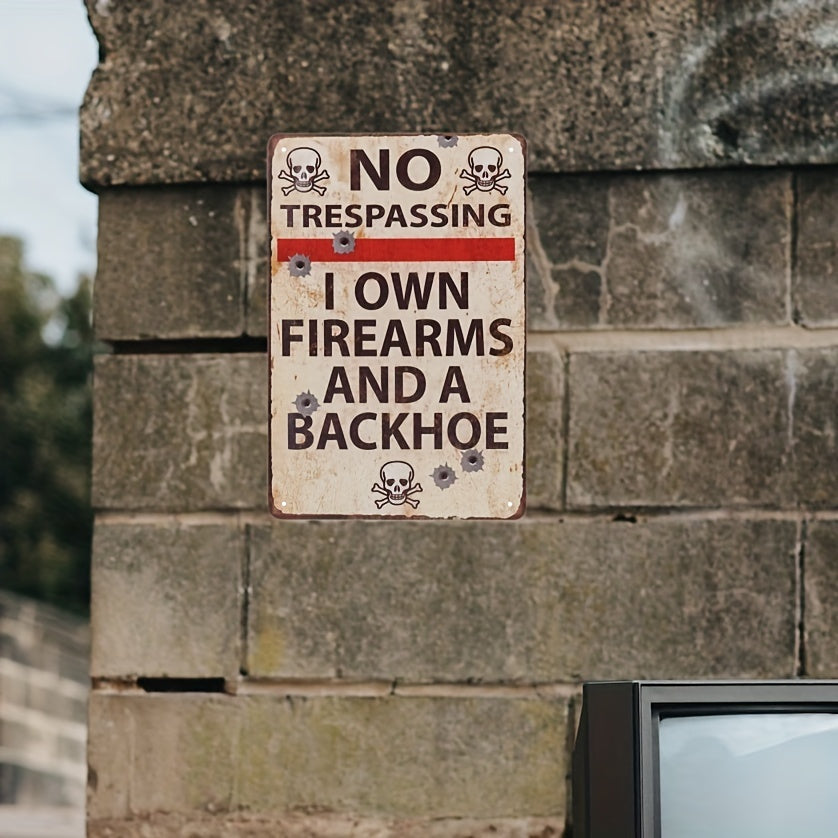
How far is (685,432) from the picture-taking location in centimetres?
357

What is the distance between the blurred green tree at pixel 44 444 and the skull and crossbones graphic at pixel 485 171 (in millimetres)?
19778

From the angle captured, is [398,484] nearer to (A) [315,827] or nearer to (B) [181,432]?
(B) [181,432]

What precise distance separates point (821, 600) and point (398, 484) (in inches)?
43.2

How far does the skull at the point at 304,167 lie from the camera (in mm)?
3355

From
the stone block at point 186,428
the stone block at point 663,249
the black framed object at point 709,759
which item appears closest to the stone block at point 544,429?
the stone block at point 186,428

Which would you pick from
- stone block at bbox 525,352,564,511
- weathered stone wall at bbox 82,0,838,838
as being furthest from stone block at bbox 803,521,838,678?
stone block at bbox 525,352,564,511

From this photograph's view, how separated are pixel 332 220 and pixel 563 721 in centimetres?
132

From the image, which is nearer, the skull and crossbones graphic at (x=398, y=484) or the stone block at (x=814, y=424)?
the skull and crossbones graphic at (x=398, y=484)

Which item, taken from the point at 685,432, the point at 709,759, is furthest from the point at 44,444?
the point at 709,759

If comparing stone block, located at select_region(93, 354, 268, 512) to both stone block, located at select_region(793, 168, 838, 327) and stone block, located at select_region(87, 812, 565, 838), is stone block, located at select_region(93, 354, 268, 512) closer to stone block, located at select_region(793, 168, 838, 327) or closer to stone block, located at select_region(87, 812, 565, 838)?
stone block, located at select_region(87, 812, 565, 838)

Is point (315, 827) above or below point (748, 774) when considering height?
below

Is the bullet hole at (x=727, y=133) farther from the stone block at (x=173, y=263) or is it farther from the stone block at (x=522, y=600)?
the stone block at (x=173, y=263)

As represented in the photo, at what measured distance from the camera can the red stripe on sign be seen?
10.7 ft

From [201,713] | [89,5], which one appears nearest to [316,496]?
[201,713]
